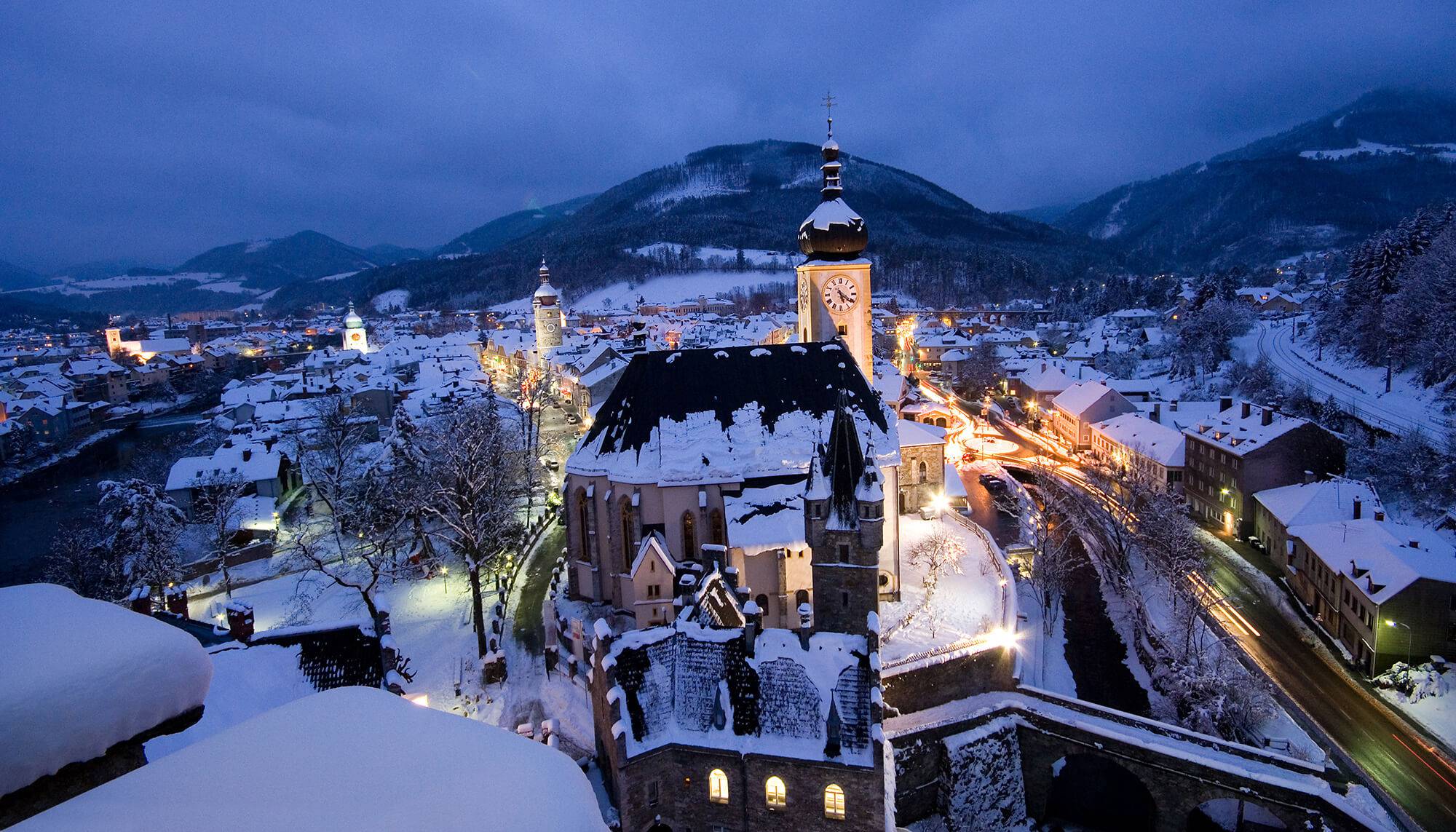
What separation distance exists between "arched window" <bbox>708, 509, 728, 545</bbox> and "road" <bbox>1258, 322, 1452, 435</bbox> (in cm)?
4877

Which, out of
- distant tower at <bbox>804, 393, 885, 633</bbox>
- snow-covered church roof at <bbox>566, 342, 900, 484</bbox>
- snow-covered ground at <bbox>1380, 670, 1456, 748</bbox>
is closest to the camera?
distant tower at <bbox>804, 393, 885, 633</bbox>

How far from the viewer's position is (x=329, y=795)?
2.37 metres

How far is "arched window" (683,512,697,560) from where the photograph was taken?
109ft

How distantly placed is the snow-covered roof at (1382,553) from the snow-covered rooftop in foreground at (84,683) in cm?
4499

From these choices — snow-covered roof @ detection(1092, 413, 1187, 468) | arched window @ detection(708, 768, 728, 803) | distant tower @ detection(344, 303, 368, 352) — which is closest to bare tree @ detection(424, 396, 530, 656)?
arched window @ detection(708, 768, 728, 803)

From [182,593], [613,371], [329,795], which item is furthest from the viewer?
[613,371]

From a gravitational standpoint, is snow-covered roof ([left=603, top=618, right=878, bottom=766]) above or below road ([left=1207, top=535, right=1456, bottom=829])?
above

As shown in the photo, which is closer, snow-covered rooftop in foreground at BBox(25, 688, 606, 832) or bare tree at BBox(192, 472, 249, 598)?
snow-covered rooftop in foreground at BBox(25, 688, 606, 832)

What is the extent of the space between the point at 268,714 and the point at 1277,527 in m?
56.1

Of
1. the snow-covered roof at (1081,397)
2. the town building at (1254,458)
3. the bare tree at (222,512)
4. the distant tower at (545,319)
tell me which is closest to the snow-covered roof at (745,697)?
the bare tree at (222,512)

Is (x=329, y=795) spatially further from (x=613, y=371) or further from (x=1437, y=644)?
(x=613, y=371)

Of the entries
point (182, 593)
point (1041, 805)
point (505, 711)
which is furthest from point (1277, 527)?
point (182, 593)

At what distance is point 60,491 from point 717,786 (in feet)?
244

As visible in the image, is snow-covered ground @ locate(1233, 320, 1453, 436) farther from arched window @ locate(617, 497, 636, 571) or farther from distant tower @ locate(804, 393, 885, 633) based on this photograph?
arched window @ locate(617, 497, 636, 571)
